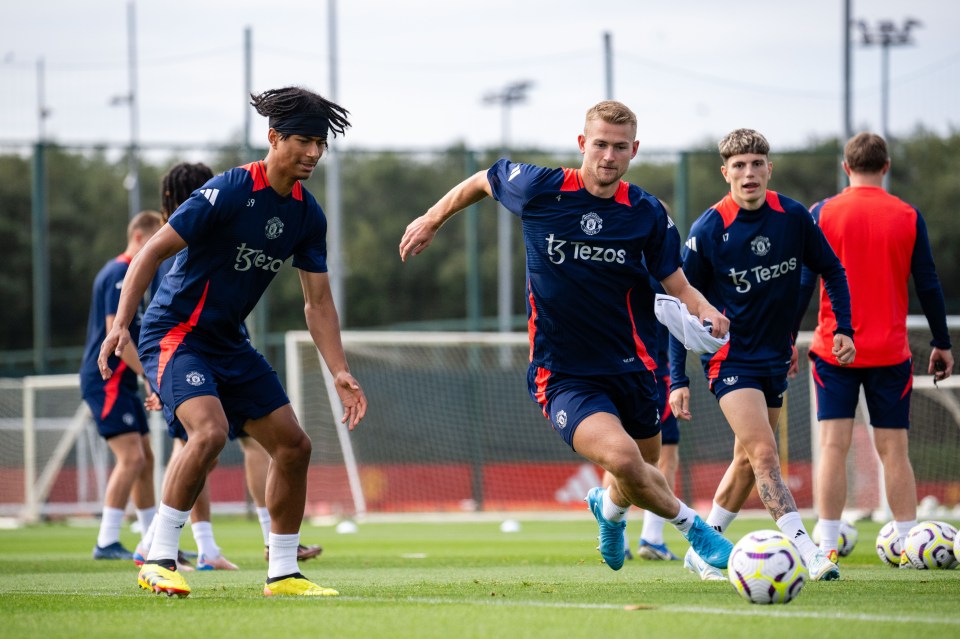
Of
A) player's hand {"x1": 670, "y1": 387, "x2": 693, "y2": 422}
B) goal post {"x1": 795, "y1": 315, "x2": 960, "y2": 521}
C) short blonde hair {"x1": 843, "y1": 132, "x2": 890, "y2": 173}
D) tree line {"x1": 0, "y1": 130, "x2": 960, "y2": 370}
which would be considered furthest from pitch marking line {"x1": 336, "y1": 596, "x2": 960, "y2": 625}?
tree line {"x1": 0, "y1": 130, "x2": 960, "y2": 370}

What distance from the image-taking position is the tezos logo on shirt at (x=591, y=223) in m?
6.13

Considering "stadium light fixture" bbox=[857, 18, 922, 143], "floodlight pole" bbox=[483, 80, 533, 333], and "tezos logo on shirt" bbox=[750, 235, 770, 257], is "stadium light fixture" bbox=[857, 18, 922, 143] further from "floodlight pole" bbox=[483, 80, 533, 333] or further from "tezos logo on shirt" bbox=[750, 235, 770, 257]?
"tezos logo on shirt" bbox=[750, 235, 770, 257]

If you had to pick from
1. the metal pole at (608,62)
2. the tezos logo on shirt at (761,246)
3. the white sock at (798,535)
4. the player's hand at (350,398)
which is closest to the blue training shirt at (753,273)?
the tezos logo on shirt at (761,246)

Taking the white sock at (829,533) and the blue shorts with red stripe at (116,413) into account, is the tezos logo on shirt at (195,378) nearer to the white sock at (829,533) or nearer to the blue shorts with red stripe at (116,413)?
the white sock at (829,533)

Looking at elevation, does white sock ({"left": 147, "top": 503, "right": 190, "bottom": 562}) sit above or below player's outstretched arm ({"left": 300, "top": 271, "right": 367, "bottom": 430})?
below

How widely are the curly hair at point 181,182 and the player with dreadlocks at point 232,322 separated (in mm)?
2029

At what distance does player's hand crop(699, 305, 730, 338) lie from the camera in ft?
19.1

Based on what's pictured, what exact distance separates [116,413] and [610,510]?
4.84 meters

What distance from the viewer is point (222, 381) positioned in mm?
6031

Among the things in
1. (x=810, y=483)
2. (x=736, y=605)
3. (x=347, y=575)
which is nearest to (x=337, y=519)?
(x=810, y=483)

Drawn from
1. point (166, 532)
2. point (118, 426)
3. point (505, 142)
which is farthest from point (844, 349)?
point (505, 142)

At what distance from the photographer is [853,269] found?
7.91 m

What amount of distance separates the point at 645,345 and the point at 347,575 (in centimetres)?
243

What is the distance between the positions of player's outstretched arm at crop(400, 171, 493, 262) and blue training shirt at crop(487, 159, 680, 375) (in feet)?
0.35
